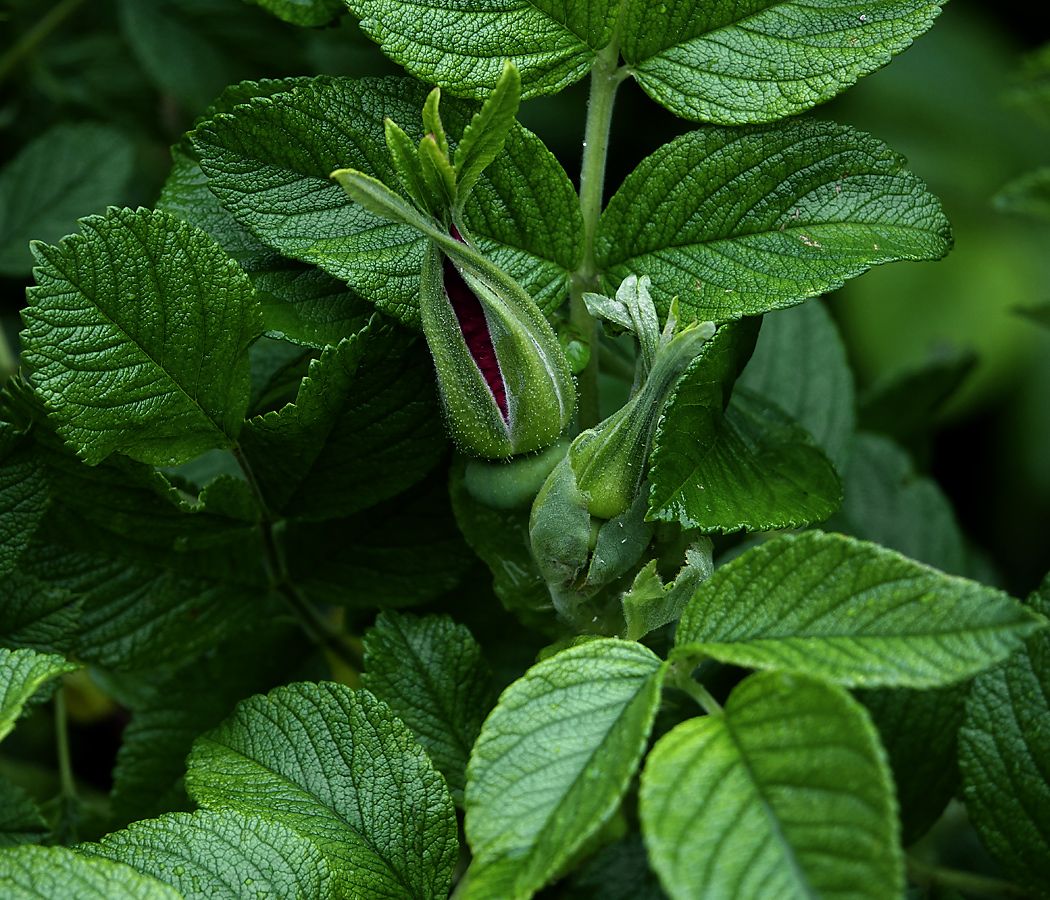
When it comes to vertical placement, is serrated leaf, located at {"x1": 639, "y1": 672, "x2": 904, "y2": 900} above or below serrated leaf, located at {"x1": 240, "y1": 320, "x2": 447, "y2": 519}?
below

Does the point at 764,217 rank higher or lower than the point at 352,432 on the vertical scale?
higher

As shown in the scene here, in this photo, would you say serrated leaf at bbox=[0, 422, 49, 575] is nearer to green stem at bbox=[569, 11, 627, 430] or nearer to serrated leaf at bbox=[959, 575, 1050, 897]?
green stem at bbox=[569, 11, 627, 430]

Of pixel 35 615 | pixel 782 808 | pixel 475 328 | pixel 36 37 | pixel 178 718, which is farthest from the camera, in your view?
pixel 36 37

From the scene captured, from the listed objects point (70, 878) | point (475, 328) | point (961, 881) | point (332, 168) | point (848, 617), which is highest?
point (332, 168)

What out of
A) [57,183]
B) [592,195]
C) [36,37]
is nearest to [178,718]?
[592,195]

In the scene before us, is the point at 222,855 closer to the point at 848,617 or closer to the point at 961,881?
the point at 848,617

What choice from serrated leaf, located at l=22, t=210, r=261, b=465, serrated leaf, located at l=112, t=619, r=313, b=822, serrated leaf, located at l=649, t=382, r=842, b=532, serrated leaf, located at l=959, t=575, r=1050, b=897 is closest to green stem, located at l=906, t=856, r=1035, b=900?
serrated leaf, located at l=959, t=575, r=1050, b=897
